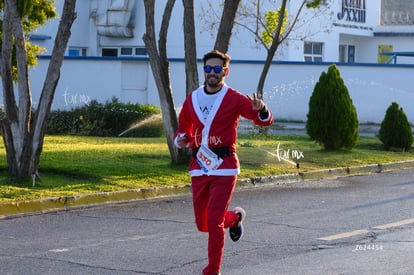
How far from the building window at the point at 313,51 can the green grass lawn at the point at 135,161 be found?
1796 centimetres

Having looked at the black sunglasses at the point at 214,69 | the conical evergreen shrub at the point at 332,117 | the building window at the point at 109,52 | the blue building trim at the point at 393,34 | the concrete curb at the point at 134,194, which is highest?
the blue building trim at the point at 393,34

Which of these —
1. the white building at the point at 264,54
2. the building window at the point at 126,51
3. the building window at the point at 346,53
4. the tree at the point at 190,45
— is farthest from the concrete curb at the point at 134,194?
the building window at the point at 346,53

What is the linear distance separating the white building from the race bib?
22561mm

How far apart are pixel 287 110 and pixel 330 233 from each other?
2191 cm

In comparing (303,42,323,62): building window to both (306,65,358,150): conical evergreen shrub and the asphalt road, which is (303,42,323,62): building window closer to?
(306,65,358,150): conical evergreen shrub

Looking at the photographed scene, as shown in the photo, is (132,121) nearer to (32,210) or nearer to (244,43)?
(32,210)

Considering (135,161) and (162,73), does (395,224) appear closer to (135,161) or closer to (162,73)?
(162,73)

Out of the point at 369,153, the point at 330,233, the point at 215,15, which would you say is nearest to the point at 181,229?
the point at 330,233

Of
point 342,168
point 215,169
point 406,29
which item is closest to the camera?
point 215,169

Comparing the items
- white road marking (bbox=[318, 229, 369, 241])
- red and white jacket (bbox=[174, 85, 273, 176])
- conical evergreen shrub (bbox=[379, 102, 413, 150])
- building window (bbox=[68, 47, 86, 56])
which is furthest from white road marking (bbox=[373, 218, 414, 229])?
building window (bbox=[68, 47, 86, 56])

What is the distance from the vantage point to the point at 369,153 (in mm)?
20531

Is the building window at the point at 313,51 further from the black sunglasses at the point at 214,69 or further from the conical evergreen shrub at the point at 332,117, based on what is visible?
the black sunglasses at the point at 214,69

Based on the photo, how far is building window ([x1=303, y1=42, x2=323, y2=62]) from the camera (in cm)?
4111

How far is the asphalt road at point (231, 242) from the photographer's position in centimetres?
849
